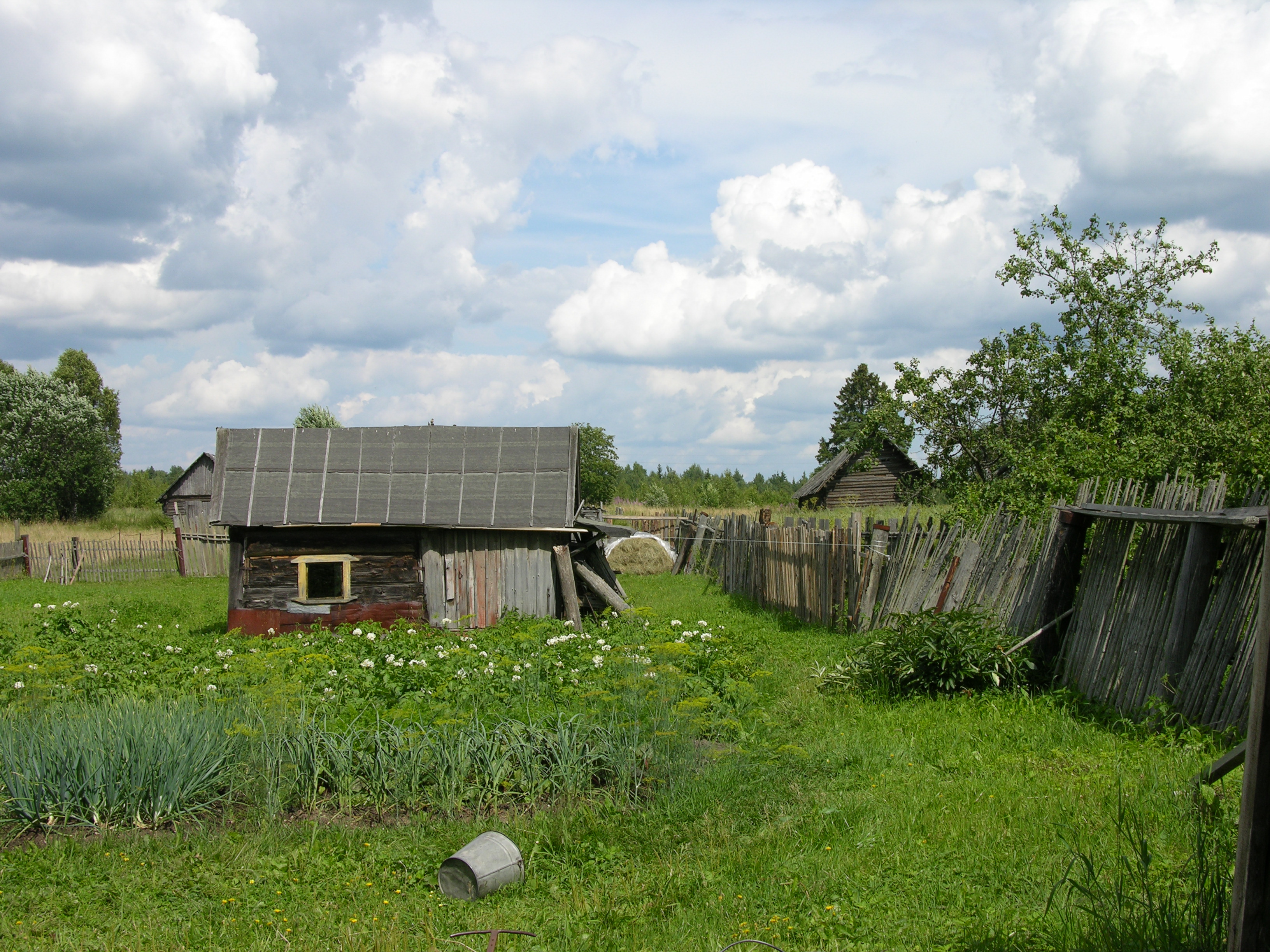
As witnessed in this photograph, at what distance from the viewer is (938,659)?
7.61 meters

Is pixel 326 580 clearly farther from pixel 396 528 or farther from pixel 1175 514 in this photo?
pixel 1175 514

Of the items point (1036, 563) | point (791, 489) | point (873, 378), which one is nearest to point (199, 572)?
point (1036, 563)

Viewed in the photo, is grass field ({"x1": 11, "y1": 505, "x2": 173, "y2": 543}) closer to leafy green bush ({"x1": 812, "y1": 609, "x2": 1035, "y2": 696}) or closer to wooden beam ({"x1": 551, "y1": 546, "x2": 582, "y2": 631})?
wooden beam ({"x1": 551, "y1": 546, "x2": 582, "y2": 631})

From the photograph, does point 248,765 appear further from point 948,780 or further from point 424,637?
point 424,637

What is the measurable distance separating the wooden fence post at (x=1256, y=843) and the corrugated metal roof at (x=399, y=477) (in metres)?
11.1

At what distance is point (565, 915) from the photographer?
4230mm

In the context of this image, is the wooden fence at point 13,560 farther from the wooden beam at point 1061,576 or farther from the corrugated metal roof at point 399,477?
the wooden beam at point 1061,576

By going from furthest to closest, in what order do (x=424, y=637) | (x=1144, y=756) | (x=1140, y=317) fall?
1. (x=1140, y=317)
2. (x=424, y=637)
3. (x=1144, y=756)

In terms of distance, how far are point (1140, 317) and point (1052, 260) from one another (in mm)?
1987

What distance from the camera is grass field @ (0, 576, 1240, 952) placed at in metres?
4.01

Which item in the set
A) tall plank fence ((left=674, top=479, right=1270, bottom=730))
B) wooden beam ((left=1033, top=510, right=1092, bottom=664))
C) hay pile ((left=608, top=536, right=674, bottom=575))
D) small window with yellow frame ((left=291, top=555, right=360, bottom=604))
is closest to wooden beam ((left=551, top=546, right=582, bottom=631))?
small window with yellow frame ((left=291, top=555, right=360, bottom=604))

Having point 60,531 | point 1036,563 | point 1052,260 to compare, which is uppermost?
point 1052,260

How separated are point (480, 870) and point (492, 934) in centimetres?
57

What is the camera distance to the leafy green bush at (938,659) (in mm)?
7531
